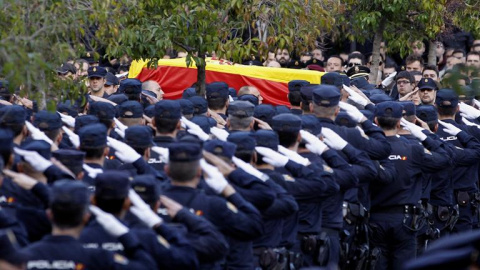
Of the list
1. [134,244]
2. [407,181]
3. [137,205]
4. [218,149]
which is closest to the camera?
[134,244]

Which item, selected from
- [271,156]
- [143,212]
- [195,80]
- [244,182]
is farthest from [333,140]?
[195,80]

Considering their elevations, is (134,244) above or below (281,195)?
above

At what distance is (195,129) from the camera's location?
11.9 metres

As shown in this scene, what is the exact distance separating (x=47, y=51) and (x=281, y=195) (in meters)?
2.28

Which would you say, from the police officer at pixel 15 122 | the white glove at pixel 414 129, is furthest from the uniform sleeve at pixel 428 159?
the police officer at pixel 15 122

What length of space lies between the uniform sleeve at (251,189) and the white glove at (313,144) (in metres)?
1.74

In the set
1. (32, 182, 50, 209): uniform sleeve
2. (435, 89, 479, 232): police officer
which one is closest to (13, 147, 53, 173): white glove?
(32, 182, 50, 209): uniform sleeve

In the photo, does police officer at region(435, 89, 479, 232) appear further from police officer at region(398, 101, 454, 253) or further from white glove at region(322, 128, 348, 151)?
white glove at region(322, 128, 348, 151)

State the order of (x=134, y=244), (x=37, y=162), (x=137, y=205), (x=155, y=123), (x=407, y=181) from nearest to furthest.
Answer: (x=134, y=244), (x=137, y=205), (x=37, y=162), (x=155, y=123), (x=407, y=181)

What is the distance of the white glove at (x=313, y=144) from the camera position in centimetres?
1129

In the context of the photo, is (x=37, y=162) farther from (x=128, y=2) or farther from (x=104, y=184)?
(x=128, y=2)

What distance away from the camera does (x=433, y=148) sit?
13.5 m

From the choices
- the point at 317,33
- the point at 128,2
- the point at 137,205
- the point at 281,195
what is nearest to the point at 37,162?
the point at 137,205

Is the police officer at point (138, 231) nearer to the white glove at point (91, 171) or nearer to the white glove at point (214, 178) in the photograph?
the white glove at point (214, 178)
